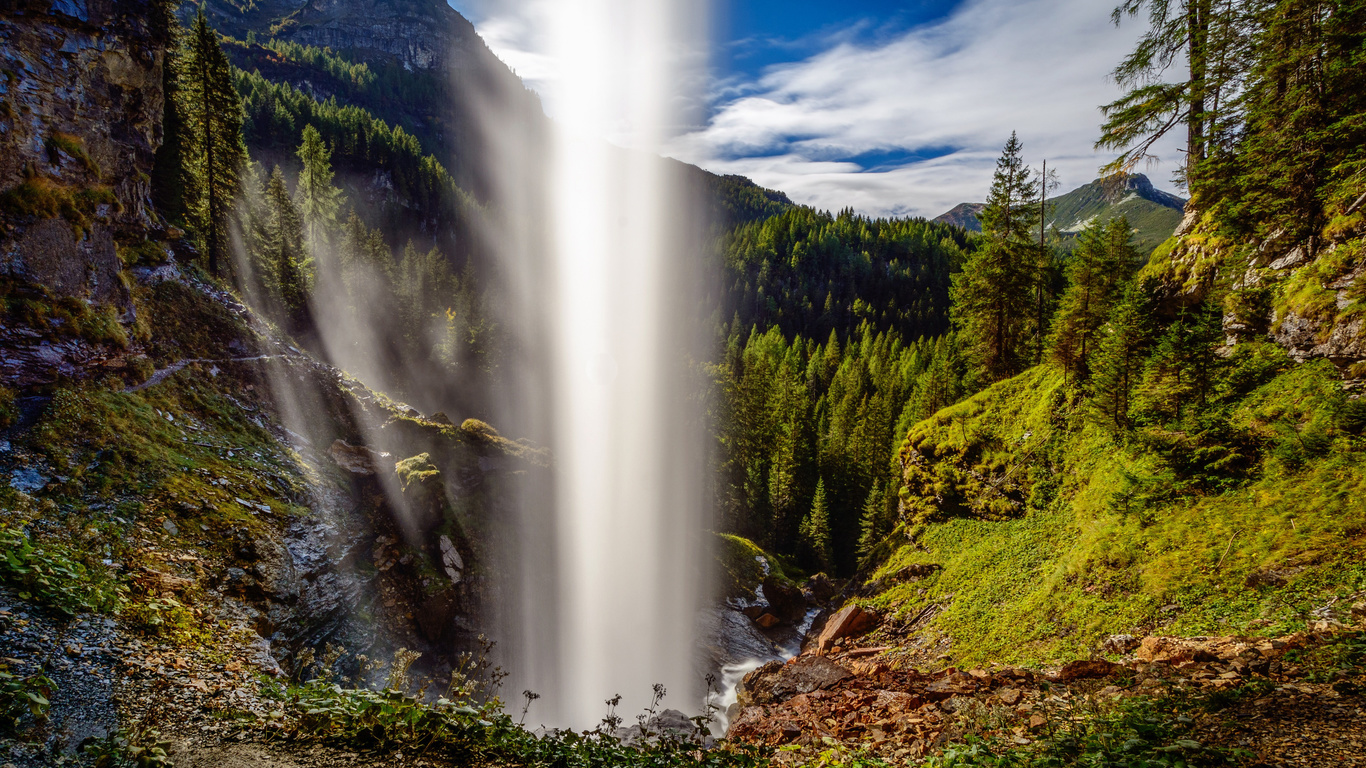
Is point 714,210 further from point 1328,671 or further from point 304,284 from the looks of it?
point 1328,671

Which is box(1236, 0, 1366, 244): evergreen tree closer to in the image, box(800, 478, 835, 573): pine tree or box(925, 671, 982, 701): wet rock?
box(925, 671, 982, 701): wet rock

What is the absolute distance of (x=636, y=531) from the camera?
37.2 meters

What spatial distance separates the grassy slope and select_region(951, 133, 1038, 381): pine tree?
9345mm

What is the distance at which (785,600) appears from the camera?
3084 centimetres

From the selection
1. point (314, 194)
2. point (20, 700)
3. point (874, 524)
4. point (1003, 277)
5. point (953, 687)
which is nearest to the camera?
point (20, 700)

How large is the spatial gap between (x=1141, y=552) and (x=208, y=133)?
45.5 metres

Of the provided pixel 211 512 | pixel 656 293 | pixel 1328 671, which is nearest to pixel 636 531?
pixel 211 512

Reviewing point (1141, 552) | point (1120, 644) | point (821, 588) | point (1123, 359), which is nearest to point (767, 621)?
point (821, 588)

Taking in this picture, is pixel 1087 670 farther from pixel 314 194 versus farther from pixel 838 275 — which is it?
pixel 838 275

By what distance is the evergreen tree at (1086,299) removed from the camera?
19.8 meters

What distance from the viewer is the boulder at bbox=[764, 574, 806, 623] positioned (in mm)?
30469

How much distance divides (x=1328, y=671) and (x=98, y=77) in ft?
99.5

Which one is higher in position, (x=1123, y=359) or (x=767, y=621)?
(x=1123, y=359)

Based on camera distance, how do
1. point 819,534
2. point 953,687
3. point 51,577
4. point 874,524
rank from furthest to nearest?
1. point 819,534
2. point 874,524
3. point 953,687
4. point 51,577
